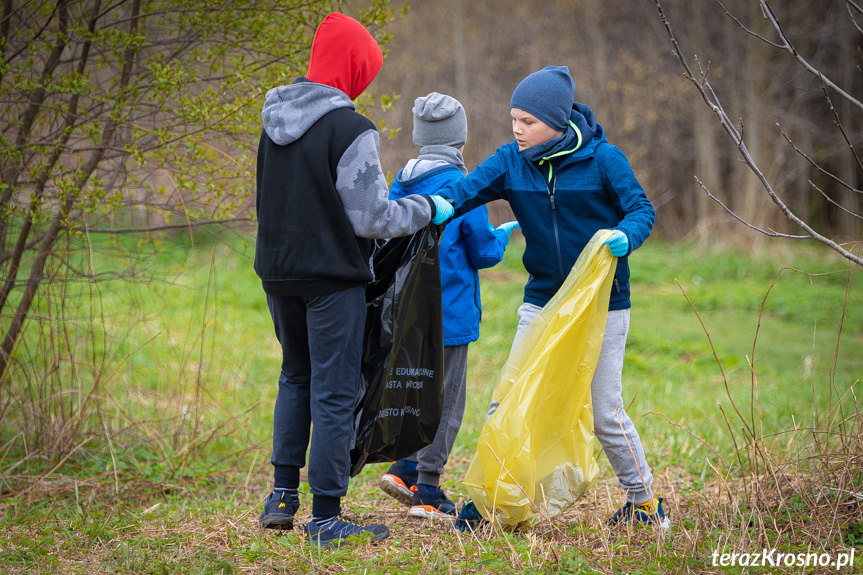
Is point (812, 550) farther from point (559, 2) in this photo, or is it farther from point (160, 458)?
point (559, 2)

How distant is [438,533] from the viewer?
3104 mm

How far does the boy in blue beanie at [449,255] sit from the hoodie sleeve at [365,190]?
1.69 ft

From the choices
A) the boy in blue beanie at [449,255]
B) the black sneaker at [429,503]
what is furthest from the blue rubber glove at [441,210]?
the black sneaker at [429,503]

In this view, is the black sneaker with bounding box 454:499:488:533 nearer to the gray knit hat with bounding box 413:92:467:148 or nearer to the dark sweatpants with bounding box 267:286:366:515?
the dark sweatpants with bounding box 267:286:366:515

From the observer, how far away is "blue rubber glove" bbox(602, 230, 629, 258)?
2.81 metres

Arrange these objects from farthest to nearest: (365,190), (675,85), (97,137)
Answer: (675,85) < (97,137) < (365,190)

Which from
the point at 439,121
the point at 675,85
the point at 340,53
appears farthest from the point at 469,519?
Answer: the point at 675,85

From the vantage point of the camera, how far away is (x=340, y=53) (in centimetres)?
274

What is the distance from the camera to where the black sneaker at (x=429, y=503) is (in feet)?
10.8

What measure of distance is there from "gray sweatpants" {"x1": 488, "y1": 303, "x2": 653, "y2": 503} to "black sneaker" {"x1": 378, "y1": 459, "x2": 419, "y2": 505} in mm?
657

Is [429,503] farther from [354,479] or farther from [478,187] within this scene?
[478,187]

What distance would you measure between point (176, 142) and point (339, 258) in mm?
1820

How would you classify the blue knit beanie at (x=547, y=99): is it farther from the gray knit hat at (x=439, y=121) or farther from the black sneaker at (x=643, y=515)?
the black sneaker at (x=643, y=515)

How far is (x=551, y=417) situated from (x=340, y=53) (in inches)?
60.0
